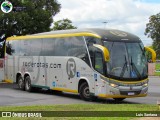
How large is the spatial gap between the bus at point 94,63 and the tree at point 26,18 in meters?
14.1

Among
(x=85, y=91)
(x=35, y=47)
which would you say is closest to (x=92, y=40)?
(x=85, y=91)

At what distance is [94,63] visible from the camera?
1778cm

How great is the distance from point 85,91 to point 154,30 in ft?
344

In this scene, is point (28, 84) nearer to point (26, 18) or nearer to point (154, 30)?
point (26, 18)

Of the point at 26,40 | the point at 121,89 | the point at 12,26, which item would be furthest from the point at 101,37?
the point at 12,26

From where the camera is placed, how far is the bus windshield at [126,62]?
1728cm

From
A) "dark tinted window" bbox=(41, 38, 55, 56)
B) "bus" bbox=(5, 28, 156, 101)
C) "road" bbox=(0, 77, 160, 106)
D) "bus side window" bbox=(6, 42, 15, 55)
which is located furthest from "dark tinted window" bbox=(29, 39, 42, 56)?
"road" bbox=(0, 77, 160, 106)

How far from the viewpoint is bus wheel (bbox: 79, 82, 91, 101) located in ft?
60.2

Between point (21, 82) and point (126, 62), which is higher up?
point (126, 62)

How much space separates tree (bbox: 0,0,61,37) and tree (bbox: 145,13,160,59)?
83176 mm

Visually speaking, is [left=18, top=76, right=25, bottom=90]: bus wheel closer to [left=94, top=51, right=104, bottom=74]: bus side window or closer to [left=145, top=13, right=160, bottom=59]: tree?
[left=94, top=51, right=104, bottom=74]: bus side window

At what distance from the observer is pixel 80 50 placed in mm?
18828

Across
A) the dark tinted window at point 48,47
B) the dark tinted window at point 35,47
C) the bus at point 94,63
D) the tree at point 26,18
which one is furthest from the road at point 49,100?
the tree at point 26,18

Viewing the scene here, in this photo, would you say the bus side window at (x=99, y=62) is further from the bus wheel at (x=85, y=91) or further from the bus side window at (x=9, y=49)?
the bus side window at (x=9, y=49)
